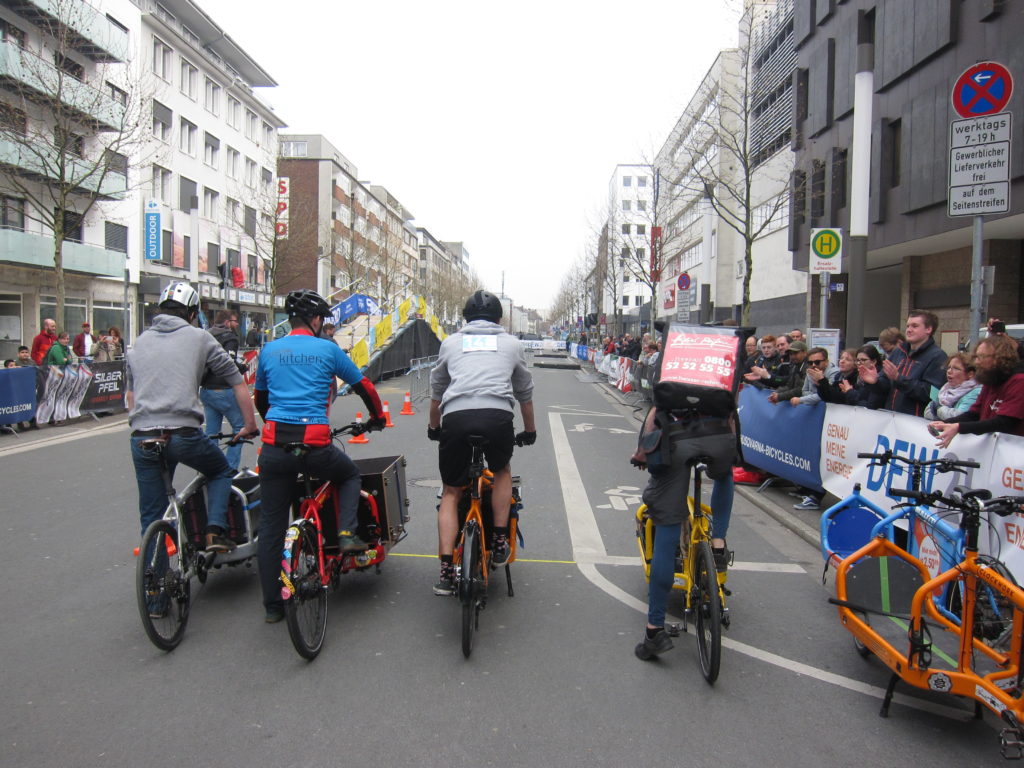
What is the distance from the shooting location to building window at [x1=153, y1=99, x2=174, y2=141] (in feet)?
124

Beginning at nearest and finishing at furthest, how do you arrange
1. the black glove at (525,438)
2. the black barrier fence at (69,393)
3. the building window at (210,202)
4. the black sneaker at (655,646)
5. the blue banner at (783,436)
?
the black sneaker at (655,646) → the black glove at (525,438) → the blue banner at (783,436) → the black barrier fence at (69,393) → the building window at (210,202)

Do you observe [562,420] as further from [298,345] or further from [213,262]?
[213,262]

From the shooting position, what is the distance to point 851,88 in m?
21.8

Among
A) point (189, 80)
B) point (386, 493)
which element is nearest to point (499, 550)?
point (386, 493)

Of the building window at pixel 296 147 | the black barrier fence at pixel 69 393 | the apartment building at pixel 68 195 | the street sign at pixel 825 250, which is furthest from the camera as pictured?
the building window at pixel 296 147

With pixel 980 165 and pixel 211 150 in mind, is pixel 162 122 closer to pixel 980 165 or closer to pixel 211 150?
pixel 211 150

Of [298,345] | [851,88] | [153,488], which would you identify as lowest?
[153,488]

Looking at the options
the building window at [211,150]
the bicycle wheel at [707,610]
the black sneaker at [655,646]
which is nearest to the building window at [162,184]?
the building window at [211,150]

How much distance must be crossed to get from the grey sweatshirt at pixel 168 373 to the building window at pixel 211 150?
43187 mm

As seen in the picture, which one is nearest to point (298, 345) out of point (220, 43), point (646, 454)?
point (646, 454)

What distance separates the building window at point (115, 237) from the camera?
1341 inches

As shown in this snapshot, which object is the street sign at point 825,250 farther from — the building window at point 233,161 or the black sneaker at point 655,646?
the building window at point 233,161

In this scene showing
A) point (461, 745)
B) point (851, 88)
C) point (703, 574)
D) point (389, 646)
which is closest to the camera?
point (461, 745)

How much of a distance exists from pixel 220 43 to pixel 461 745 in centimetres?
5025
